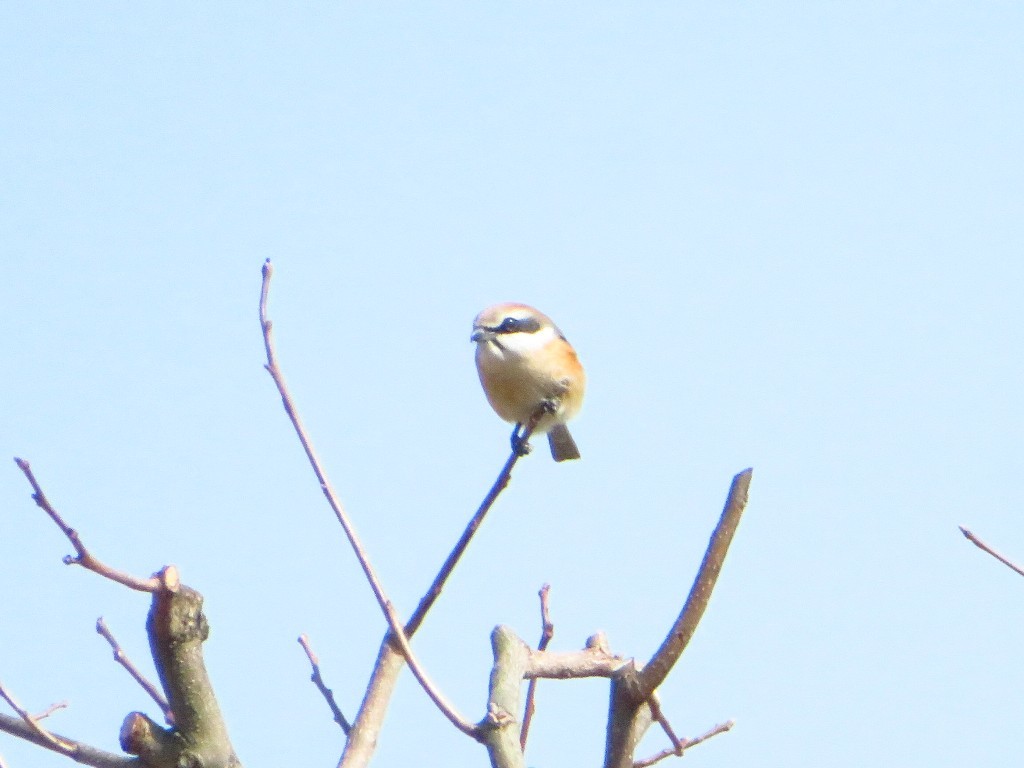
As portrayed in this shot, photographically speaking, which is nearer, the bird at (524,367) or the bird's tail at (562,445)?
the bird at (524,367)

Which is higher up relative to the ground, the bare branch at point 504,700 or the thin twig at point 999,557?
the thin twig at point 999,557

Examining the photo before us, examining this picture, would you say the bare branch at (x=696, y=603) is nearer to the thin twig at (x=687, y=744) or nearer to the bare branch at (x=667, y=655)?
the bare branch at (x=667, y=655)

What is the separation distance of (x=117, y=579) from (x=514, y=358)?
3.92 m

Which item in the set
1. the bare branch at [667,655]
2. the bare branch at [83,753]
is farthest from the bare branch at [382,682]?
the bare branch at [667,655]

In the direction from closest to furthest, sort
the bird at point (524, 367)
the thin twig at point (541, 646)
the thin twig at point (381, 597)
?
the thin twig at point (381, 597) → the thin twig at point (541, 646) → the bird at point (524, 367)

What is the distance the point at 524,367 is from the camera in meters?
5.50

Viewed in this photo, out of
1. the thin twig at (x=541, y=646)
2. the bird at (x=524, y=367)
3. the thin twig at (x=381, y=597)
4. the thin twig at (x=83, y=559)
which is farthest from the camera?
the bird at (x=524, y=367)

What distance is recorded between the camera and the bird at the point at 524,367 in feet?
18.1

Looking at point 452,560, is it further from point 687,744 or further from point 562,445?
point 562,445

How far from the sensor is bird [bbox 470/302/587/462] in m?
5.51

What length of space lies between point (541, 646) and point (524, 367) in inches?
109

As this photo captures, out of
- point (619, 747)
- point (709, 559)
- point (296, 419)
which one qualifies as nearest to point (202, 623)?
point (296, 419)

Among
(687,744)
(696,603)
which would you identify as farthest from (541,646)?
(696,603)

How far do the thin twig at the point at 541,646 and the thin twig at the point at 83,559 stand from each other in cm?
86
